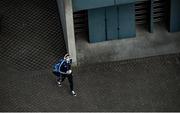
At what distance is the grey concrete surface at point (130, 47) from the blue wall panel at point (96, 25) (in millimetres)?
268

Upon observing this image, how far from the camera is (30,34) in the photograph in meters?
22.8

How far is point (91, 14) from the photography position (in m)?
21.6

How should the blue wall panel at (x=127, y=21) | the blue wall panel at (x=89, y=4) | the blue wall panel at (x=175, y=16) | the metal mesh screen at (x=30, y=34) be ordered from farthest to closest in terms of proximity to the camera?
the blue wall panel at (x=175, y=16) → the metal mesh screen at (x=30, y=34) → the blue wall panel at (x=127, y=21) → the blue wall panel at (x=89, y=4)

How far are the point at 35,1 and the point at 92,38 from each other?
3.68m

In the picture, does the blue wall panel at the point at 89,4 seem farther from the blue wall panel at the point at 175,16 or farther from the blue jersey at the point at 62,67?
the blue wall panel at the point at 175,16

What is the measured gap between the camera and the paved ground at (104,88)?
19688 mm

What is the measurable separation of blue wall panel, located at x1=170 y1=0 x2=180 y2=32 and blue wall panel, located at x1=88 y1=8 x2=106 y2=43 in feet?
9.74

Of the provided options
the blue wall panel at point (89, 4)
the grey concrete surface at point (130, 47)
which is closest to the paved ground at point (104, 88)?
the grey concrete surface at point (130, 47)

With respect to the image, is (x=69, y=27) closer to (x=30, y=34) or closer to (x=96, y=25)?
(x=96, y=25)

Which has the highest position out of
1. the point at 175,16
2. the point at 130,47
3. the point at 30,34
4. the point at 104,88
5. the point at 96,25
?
the point at 175,16

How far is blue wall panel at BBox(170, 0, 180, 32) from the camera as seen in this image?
2208cm

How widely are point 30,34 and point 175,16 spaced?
6323 mm

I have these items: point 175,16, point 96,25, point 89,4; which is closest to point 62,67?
point 89,4

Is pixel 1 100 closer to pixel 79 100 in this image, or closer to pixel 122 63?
pixel 79 100
